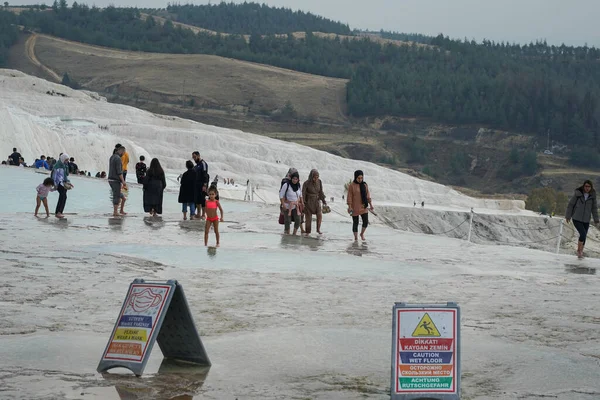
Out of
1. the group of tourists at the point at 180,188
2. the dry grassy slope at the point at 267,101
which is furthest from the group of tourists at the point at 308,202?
the dry grassy slope at the point at 267,101

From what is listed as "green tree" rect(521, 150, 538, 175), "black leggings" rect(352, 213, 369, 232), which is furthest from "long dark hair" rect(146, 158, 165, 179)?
"green tree" rect(521, 150, 538, 175)

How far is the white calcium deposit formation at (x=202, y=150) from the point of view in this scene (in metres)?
57.0

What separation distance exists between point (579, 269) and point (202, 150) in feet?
192

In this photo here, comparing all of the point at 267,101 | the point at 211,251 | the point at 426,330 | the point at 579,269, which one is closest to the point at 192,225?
the point at 211,251

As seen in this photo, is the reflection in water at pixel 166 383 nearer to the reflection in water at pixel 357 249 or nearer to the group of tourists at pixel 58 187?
the reflection in water at pixel 357 249

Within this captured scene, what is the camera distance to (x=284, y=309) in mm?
10547

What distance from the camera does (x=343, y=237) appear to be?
19.9 meters

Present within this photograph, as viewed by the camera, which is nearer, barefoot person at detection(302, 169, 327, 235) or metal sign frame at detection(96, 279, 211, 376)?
metal sign frame at detection(96, 279, 211, 376)

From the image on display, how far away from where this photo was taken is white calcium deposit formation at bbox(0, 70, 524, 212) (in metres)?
57.0

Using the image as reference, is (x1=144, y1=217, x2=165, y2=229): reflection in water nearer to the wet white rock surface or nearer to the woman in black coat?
the wet white rock surface

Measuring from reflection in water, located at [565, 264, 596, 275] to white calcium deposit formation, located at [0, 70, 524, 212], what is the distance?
36.0 m

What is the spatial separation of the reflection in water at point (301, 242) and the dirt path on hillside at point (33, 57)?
140600mm

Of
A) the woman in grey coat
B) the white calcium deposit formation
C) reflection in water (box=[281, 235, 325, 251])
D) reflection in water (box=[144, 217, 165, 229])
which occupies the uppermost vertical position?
the woman in grey coat

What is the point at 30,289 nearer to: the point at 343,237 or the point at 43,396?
the point at 43,396
